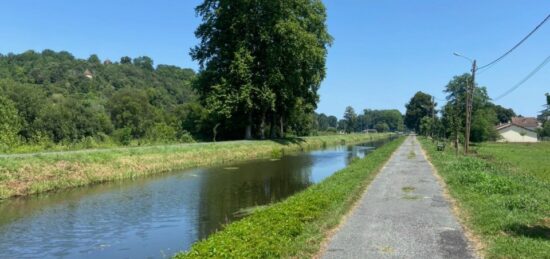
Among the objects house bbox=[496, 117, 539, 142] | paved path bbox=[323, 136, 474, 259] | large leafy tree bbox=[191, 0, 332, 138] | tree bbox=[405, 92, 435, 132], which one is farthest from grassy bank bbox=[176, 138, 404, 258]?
tree bbox=[405, 92, 435, 132]

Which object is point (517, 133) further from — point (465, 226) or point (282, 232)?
point (282, 232)

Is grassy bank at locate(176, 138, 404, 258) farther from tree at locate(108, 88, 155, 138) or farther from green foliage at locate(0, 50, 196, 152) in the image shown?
tree at locate(108, 88, 155, 138)

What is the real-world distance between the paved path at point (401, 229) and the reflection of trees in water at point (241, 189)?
433 cm

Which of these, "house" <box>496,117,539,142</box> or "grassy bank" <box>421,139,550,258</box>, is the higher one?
"house" <box>496,117,539,142</box>

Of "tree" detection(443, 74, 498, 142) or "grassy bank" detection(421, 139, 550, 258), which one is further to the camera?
"tree" detection(443, 74, 498, 142)

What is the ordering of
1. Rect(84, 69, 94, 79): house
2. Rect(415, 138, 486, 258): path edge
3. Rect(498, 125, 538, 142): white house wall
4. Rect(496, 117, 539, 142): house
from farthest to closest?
Rect(84, 69, 94, 79): house < Rect(498, 125, 538, 142): white house wall < Rect(496, 117, 539, 142): house < Rect(415, 138, 486, 258): path edge

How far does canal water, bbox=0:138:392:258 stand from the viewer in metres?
11.9

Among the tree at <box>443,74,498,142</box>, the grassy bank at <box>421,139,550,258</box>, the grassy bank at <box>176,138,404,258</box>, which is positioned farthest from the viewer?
the tree at <box>443,74,498,142</box>

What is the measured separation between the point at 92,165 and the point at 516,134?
356 ft

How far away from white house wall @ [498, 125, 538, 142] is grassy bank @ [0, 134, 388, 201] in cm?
9125

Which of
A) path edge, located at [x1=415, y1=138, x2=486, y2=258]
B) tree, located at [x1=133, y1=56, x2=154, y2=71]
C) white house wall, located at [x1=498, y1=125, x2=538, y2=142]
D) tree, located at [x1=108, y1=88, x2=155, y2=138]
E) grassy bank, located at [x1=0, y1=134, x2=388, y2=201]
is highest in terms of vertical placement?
tree, located at [x1=133, y1=56, x2=154, y2=71]

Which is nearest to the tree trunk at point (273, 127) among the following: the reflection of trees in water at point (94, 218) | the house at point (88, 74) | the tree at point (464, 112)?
the tree at point (464, 112)

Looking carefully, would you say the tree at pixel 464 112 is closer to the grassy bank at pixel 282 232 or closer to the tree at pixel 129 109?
the grassy bank at pixel 282 232

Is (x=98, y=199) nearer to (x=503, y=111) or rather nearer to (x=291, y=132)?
(x=291, y=132)
